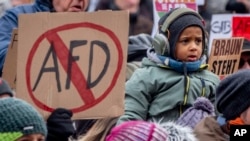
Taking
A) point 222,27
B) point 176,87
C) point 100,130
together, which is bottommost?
point 222,27

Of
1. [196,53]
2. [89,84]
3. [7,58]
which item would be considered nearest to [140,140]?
[89,84]

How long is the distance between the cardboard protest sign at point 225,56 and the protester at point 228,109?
1.96 m

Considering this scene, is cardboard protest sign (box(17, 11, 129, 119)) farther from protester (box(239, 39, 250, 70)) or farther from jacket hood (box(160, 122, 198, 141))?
protester (box(239, 39, 250, 70))

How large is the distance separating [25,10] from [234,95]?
1519 mm

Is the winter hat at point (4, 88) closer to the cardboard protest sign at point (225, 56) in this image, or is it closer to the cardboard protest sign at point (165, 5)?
the cardboard protest sign at point (225, 56)

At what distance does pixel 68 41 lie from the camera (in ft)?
20.5

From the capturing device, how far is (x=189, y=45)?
24.4ft

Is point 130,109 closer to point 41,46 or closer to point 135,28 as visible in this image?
point 41,46

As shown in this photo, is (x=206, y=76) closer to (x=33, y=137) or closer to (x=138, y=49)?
(x=138, y=49)

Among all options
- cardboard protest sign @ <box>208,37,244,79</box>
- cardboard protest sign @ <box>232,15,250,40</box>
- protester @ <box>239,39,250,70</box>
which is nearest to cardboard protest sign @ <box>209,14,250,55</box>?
cardboard protest sign @ <box>232,15,250,40</box>

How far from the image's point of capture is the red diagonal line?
6219 mm

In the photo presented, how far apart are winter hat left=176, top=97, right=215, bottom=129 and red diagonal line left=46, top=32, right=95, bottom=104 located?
874 millimetres

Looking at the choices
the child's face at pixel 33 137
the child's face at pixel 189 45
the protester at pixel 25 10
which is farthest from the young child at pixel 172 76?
the child's face at pixel 33 137

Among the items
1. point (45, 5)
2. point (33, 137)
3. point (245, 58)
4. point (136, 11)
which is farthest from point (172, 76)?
point (136, 11)
